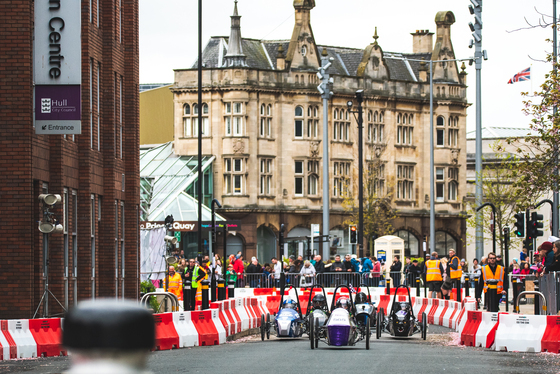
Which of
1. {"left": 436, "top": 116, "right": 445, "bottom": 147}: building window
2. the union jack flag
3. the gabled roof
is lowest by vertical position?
the gabled roof

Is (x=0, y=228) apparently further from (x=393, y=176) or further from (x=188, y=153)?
(x=393, y=176)

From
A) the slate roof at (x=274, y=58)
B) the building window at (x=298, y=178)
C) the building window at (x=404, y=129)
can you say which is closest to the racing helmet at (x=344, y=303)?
the building window at (x=298, y=178)

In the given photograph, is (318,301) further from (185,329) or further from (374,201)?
(374,201)

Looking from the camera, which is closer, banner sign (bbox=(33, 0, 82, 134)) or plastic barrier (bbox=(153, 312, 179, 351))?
plastic barrier (bbox=(153, 312, 179, 351))

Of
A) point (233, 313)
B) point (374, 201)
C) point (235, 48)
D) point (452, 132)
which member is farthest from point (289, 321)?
point (452, 132)

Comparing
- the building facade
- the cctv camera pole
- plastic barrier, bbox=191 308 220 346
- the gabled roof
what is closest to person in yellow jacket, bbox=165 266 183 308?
the building facade

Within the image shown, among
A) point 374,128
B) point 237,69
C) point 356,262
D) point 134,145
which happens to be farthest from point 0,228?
point 374,128

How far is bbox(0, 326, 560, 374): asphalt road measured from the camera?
12.9 m

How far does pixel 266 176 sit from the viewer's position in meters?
62.2

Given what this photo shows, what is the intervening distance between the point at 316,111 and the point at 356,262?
27162mm

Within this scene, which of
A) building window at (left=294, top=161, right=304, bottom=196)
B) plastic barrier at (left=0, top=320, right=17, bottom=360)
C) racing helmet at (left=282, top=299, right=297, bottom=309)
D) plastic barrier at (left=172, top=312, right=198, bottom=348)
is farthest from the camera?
building window at (left=294, top=161, right=304, bottom=196)

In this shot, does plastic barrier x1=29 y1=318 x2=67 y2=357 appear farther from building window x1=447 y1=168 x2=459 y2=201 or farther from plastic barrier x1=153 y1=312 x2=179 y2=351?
building window x1=447 y1=168 x2=459 y2=201

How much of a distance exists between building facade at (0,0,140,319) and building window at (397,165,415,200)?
40.3 metres

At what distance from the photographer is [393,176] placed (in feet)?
220
